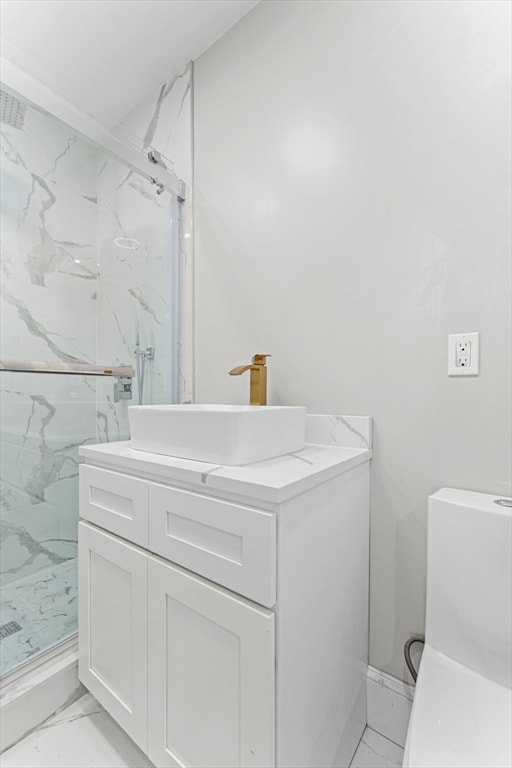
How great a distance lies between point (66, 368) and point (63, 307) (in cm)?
46

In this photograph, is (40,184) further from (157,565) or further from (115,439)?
(157,565)

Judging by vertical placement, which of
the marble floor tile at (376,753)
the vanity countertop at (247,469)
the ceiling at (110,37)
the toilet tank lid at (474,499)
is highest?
the ceiling at (110,37)

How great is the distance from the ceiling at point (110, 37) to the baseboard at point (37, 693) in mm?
1905

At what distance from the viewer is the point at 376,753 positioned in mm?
1040

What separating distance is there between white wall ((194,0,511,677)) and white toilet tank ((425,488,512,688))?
0.13 m

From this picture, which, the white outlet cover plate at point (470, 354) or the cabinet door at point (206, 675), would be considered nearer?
the cabinet door at point (206, 675)

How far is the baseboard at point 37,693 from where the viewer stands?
1063 millimetres

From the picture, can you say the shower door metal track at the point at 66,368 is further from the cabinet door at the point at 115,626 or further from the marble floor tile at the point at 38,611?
the marble floor tile at the point at 38,611

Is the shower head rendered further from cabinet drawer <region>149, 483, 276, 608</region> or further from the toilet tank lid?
the toilet tank lid

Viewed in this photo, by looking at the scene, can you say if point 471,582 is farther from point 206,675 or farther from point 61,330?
point 61,330

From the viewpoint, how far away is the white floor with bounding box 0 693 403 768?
102 centimetres

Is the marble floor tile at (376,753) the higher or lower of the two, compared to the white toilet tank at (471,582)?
lower

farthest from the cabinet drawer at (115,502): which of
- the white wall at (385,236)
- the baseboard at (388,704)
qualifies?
the baseboard at (388,704)

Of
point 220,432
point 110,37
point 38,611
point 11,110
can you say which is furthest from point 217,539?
point 110,37
